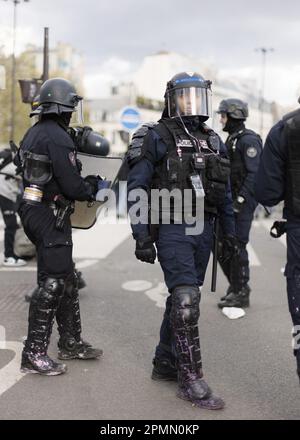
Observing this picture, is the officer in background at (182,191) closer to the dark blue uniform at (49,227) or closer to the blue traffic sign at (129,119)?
the dark blue uniform at (49,227)

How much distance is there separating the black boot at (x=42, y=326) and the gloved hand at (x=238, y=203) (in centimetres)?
237

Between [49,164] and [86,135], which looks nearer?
[49,164]

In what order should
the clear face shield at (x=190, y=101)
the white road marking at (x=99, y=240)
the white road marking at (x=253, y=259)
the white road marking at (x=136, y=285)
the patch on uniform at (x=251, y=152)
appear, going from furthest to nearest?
the white road marking at (x=99, y=240)
the white road marking at (x=253, y=259)
the white road marking at (x=136, y=285)
the patch on uniform at (x=251, y=152)
the clear face shield at (x=190, y=101)

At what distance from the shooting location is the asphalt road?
3.43 metres

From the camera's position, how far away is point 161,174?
145 inches

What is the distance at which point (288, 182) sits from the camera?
312 cm

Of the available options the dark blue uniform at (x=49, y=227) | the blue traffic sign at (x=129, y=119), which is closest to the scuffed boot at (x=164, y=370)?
the dark blue uniform at (x=49, y=227)

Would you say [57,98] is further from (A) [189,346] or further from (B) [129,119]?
(B) [129,119]

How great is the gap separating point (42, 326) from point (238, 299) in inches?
102

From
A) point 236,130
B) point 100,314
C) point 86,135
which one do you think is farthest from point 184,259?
point 236,130

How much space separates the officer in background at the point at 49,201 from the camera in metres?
3.86

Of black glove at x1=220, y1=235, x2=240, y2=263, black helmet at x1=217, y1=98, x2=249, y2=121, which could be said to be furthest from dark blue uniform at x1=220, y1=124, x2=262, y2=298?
black glove at x1=220, y1=235, x2=240, y2=263

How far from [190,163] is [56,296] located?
1.29 metres

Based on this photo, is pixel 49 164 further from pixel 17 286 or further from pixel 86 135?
pixel 17 286
